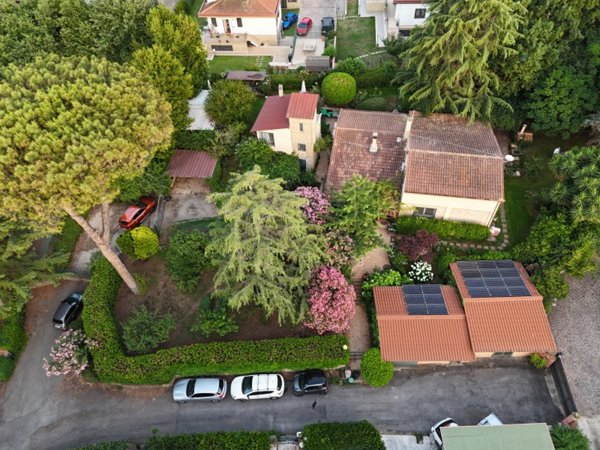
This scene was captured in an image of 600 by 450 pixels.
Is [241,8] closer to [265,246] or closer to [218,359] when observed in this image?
[265,246]

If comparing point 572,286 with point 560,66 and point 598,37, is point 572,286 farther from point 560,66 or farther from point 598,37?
point 598,37

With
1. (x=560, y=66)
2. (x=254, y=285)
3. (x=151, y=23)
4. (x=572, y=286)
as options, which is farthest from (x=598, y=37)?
(x=151, y=23)

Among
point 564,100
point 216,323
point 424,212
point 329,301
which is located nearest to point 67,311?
point 216,323

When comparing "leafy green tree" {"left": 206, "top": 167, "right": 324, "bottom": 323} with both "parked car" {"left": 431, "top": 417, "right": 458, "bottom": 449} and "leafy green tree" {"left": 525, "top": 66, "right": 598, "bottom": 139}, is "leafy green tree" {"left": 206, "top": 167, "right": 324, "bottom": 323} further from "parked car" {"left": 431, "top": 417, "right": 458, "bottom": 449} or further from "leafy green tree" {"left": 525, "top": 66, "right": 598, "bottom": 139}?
"leafy green tree" {"left": 525, "top": 66, "right": 598, "bottom": 139}

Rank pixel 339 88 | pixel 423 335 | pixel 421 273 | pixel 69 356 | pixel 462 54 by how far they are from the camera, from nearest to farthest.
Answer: pixel 69 356, pixel 423 335, pixel 421 273, pixel 462 54, pixel 339 88

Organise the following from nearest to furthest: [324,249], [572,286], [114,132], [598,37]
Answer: [114,132] < [324,249] < [572,286] < [598,37]

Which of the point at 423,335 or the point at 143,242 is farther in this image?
the point at 143,242
